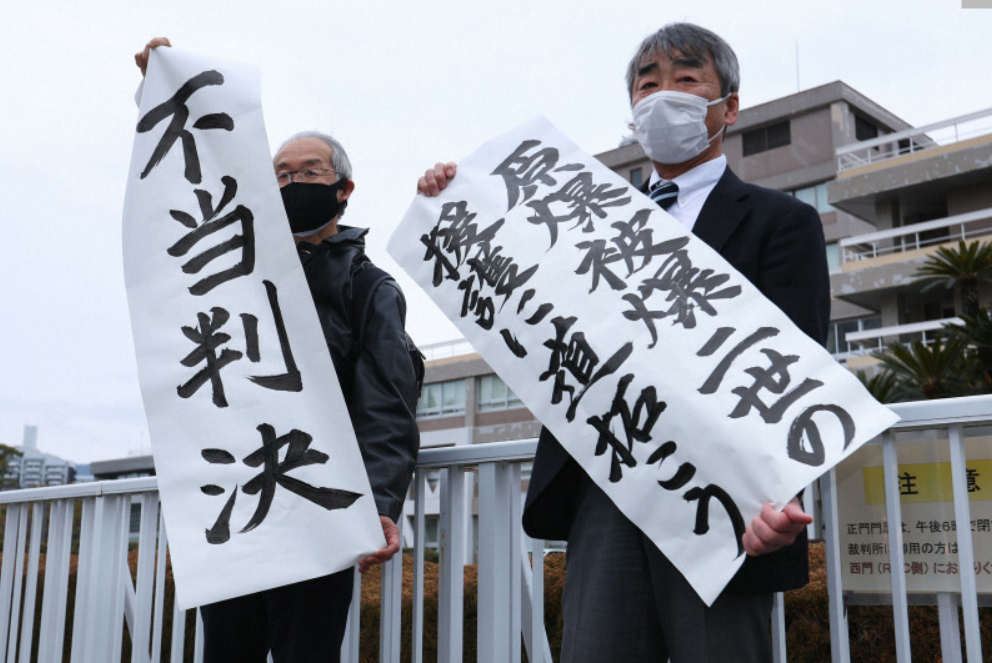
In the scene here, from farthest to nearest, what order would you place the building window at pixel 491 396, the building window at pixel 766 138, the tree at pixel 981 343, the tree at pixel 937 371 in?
1. the building window at pixel 491 396
2. the building window at pixel 766 138
3. the tree at pixel 937 371
4. the tree at pixel 981 343

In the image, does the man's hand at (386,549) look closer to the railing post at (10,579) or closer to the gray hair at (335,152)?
the gray hair at (335,152)

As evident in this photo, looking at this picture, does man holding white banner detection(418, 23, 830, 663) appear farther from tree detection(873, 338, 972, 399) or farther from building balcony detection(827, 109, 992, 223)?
building balcony detection(827, 109, 992, 223)

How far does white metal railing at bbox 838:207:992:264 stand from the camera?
105 ft

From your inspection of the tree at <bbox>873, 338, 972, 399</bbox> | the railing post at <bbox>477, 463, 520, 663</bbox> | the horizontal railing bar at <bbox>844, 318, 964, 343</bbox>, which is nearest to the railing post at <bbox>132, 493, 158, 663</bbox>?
the railing post at <bbox>477, 463, 520, 663</bbox>

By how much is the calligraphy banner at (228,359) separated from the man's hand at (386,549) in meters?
0.04

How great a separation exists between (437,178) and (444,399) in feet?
157

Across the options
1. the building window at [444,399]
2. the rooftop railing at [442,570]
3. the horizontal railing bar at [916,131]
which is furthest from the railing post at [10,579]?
the building window at [444,399]

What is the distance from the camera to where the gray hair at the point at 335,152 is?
9.28 feet

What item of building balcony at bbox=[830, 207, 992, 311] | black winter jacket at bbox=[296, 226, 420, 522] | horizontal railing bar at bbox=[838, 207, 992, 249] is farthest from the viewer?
building balcony at bbox=[830, 207, 992, 311]

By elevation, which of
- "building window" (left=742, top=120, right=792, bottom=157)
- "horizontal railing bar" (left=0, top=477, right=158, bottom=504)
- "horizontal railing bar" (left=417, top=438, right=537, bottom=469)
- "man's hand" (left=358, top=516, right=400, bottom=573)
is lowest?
"man's hand" (left=358, top=516, right=400, bottom=573)

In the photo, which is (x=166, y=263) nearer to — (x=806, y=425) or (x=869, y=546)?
(x=806, y=425)

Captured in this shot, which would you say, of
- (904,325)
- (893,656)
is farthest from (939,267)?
(893,656)

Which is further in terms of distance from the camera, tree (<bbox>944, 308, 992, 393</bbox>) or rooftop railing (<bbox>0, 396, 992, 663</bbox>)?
tree (<bbox>944, 308, 992, 393</bbox>)

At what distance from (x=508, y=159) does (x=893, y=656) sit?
84.0 inches
